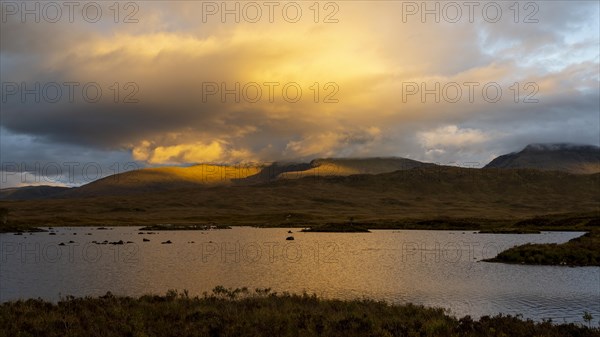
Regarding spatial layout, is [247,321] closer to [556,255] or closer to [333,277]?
[333,277]

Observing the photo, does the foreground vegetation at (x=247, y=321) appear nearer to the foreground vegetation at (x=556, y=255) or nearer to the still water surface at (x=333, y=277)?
the still water surface at (x=333, y=277)

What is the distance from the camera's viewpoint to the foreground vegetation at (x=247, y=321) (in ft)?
75.7

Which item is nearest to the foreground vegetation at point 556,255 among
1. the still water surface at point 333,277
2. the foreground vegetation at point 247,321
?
the still water surface at point 333,277

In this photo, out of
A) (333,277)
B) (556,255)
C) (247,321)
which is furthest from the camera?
(556,255)

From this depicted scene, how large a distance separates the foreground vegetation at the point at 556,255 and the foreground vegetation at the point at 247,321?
33448 mm

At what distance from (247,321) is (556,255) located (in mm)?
44940

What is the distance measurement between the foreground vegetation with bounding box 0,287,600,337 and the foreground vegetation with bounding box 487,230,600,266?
3345 centimetres

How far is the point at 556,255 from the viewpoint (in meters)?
57.8

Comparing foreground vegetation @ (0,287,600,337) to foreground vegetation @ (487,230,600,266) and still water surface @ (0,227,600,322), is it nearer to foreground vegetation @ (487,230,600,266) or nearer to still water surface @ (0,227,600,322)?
still water surface @ (0,227,600,322)

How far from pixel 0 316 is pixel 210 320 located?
33.9 ft

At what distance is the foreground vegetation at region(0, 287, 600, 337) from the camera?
2306 cm

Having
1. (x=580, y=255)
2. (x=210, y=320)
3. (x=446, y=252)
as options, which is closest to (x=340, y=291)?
(x=210, y=320)

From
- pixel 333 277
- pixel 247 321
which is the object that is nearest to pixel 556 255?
pixel 333 277

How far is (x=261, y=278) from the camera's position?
46406 millimetres
